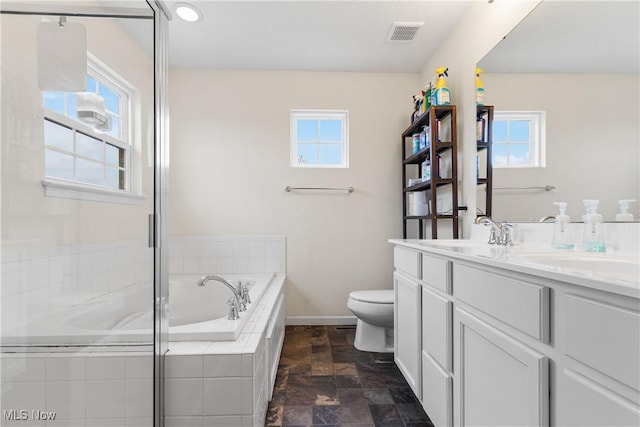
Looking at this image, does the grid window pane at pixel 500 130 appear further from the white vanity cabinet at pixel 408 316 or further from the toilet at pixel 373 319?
the toilet at pixel 373 319

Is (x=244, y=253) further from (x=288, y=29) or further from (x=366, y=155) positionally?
(x=288, y=29)

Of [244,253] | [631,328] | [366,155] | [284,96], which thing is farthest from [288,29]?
[631,328]

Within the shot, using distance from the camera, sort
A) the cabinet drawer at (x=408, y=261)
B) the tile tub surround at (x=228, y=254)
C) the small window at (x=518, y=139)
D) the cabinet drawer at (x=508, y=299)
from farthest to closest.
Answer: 1. the tile tub surround at (x=228, y=254)
2. the cabinet drawer at (x=408, y=261)
3. the small window at (x=518, y=139)
4. the cabinet drawer at (x=508, y=299)

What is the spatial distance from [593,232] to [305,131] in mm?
2219

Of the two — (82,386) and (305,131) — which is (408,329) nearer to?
(82,386)

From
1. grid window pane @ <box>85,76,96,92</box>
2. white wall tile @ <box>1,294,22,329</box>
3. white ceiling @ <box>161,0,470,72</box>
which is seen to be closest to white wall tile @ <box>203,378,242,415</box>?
white wall tile @ <box>1,294,22,329</box>

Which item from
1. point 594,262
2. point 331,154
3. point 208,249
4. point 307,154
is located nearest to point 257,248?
point 208,249

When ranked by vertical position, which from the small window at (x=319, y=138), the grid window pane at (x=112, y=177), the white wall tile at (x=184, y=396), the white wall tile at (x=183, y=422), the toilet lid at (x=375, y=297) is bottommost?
the white wall tile at (x=183, y=422)

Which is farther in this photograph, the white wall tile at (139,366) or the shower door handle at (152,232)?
the shower door handle at (152,232)

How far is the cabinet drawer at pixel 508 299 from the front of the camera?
27.4 inches

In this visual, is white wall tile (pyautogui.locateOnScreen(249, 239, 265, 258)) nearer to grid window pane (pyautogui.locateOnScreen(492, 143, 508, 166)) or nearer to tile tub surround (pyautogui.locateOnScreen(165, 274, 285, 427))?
tile tub surround (pyautogui.locateOnScreen(165, 274, 285, 427))

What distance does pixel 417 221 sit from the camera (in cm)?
266

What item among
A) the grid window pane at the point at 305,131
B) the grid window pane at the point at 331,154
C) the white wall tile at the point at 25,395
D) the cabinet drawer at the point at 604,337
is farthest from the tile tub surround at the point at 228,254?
the cabinet drawer at the point at 604,337

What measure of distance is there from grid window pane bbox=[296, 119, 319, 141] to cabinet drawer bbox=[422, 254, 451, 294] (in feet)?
5.79
